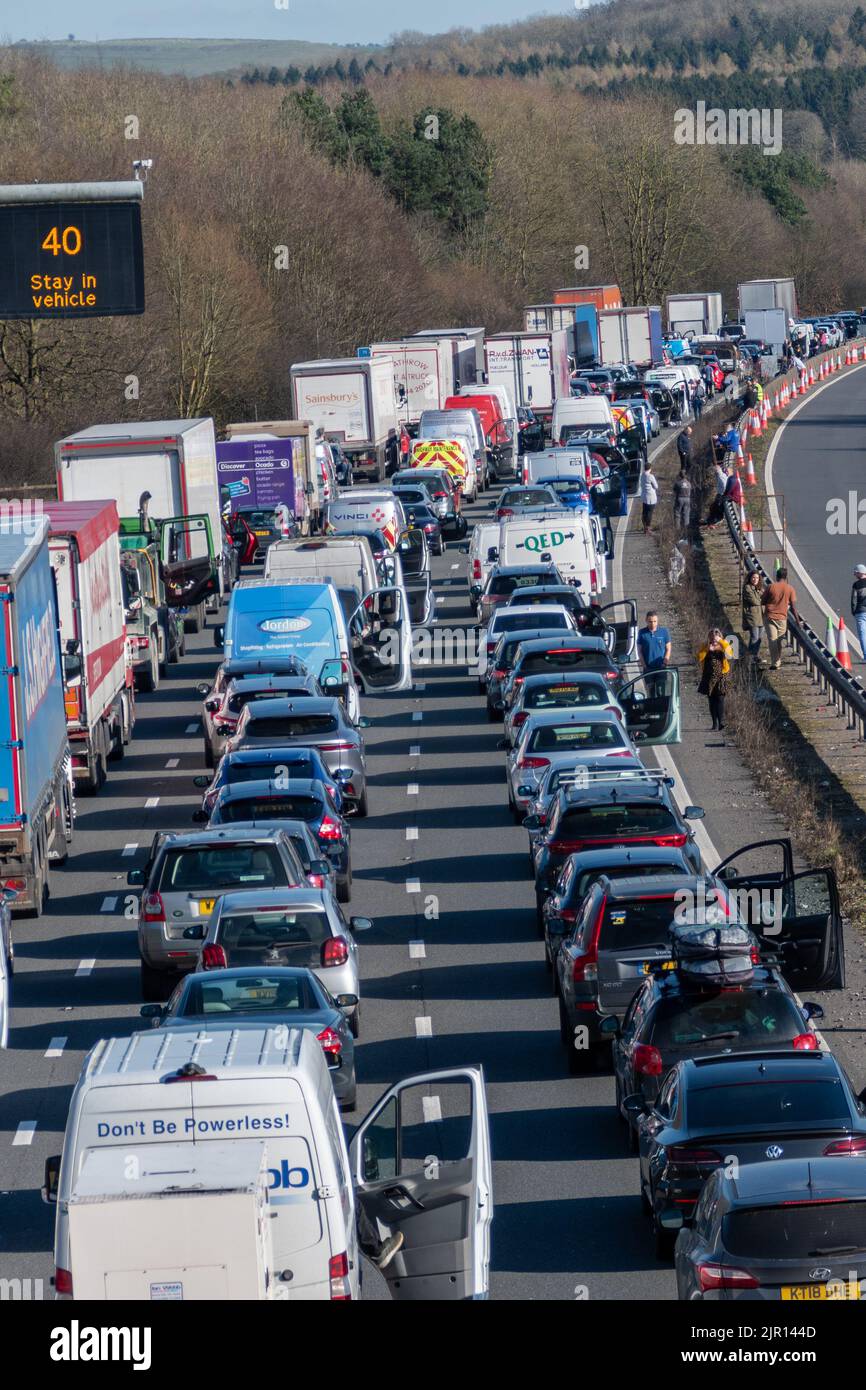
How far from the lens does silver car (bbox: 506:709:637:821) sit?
23734 millimetres

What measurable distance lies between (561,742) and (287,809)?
3842 millimetres

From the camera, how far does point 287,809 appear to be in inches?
835

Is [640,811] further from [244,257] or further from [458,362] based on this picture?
[244,257]

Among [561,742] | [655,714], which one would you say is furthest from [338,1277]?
[655,714]

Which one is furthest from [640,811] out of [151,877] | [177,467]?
[177,467]

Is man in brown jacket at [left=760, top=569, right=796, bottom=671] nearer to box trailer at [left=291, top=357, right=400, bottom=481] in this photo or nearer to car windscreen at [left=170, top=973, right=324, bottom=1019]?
car windscreen at [left=170, top=973, right=324, bottom=1019]

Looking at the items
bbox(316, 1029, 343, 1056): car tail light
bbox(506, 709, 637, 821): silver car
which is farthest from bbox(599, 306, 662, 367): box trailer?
bbox(316, 1029, 343, 1056): car tail light

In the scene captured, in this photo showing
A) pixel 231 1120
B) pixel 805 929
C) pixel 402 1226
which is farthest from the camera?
pixel 805 929

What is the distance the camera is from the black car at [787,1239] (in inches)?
379

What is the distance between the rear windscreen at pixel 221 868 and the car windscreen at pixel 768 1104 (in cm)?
707

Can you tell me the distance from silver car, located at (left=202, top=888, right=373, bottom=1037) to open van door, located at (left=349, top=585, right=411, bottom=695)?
53.4 ft

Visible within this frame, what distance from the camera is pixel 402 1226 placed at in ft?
33.6

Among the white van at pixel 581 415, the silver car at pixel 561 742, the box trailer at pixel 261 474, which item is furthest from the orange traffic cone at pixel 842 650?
the white van at pixel 581 415

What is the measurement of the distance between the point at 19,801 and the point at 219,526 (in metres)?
20.7
